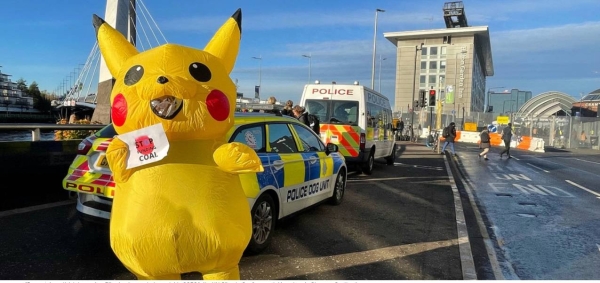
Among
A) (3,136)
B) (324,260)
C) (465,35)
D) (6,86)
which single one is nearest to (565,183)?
(324,260)

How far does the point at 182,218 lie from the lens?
7.27 feet

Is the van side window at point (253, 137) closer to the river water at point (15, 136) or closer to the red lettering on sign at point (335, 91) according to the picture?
the river water at point (15, 136)

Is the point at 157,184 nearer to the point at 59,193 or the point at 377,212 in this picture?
the point at 377,212

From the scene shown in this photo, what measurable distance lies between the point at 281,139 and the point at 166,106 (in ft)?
9.88

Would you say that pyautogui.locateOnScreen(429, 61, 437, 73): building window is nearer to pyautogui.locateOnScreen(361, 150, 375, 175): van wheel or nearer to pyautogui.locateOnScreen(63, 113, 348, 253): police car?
pyautogui.locateOnScreen(361, 150, 375, 175): van wheel

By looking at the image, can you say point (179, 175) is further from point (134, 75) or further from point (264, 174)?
point (264, 174)

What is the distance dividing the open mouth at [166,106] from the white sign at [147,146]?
0.23 ft

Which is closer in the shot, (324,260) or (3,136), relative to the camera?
(324,260)

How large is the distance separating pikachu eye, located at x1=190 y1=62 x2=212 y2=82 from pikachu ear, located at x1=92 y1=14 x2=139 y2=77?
0.54m

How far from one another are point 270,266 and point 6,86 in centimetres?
6348

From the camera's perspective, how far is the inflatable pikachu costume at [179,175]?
7.28 feet

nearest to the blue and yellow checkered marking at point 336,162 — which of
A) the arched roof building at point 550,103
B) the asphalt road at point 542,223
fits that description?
the asphalt road at point 542,223

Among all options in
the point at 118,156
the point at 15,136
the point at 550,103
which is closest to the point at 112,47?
the point at 118,156

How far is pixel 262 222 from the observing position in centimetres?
461
